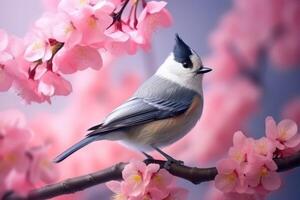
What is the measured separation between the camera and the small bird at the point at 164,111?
0.89 m

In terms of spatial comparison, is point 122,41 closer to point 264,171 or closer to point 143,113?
point 143,113

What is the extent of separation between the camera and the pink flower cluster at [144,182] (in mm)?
856

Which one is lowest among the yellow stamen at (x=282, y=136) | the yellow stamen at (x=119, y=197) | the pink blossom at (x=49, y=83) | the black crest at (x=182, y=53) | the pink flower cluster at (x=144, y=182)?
the yellow stamen at (x=119, y=197)

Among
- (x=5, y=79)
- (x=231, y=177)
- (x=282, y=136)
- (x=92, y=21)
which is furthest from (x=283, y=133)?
(x=5, y=79)

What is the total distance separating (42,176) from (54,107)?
153 millimetres

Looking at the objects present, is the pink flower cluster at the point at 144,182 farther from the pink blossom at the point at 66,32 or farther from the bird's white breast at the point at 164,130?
the pink blossom at the point at 66,32

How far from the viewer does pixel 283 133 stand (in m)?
0.86

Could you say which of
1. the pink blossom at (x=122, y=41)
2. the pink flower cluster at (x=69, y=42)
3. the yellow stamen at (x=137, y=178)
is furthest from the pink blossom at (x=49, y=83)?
the yellow stamen at (x=137, y=178)

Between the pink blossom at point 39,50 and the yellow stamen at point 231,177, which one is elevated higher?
the pink blossom at point 39,50

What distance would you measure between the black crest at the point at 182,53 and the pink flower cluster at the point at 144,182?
20 centimetres

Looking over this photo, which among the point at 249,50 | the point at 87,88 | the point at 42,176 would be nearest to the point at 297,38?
the point at 249,50

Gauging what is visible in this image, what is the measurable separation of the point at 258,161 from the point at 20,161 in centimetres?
47

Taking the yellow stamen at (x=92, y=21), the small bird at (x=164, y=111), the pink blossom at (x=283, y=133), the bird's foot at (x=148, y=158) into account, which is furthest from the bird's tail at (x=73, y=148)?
the pink blossom at (x=283, y=133)

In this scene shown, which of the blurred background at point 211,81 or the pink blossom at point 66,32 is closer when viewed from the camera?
the pink blossom at point 66,32
